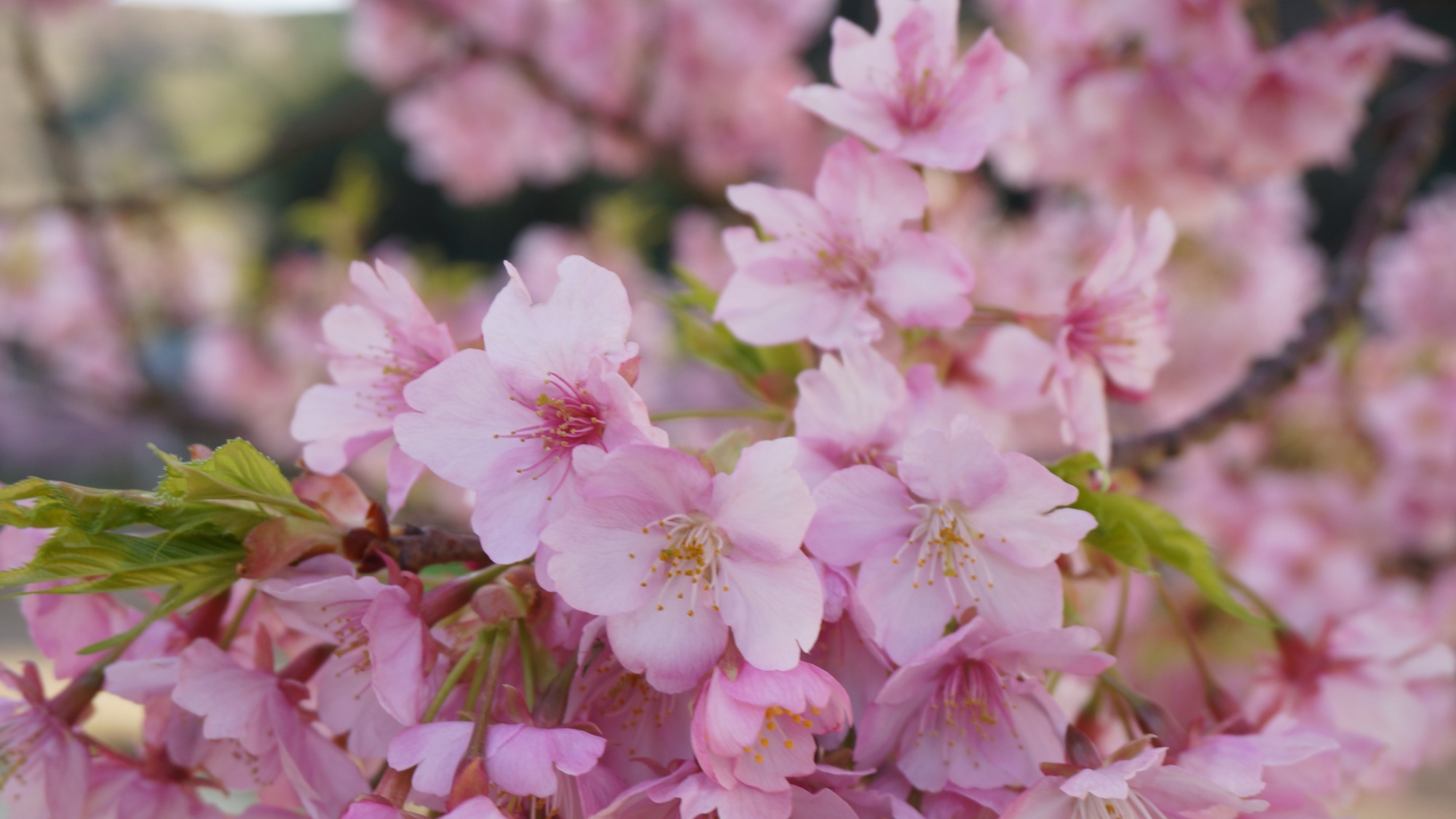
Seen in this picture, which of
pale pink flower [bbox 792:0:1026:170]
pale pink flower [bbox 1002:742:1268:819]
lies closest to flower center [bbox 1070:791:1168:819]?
pale pink flower [bbox 1002:742:1268:819]

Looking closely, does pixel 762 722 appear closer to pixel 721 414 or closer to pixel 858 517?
pixel 858 517

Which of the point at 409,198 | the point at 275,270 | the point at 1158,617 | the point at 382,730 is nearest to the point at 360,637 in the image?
the point at 382,730

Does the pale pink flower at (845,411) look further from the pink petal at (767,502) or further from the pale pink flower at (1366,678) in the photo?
the pale pink flower at (1366,678)

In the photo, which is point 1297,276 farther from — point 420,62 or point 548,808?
point 548,808

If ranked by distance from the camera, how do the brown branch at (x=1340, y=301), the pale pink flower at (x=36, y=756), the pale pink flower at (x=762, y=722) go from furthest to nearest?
the brown branch at (x=1340, y=301) < the pale pink flower at (x=36, y=756) < the pale pink flower at (x=762, y=722)

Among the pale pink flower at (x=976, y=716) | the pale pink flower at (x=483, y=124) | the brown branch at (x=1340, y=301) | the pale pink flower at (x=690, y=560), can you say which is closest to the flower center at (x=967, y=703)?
the pale pink flower at (x=976, y=716)

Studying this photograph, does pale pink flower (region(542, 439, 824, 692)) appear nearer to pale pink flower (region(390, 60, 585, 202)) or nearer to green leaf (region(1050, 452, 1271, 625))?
green leaf (region(1050, 452, 1271, 625))
